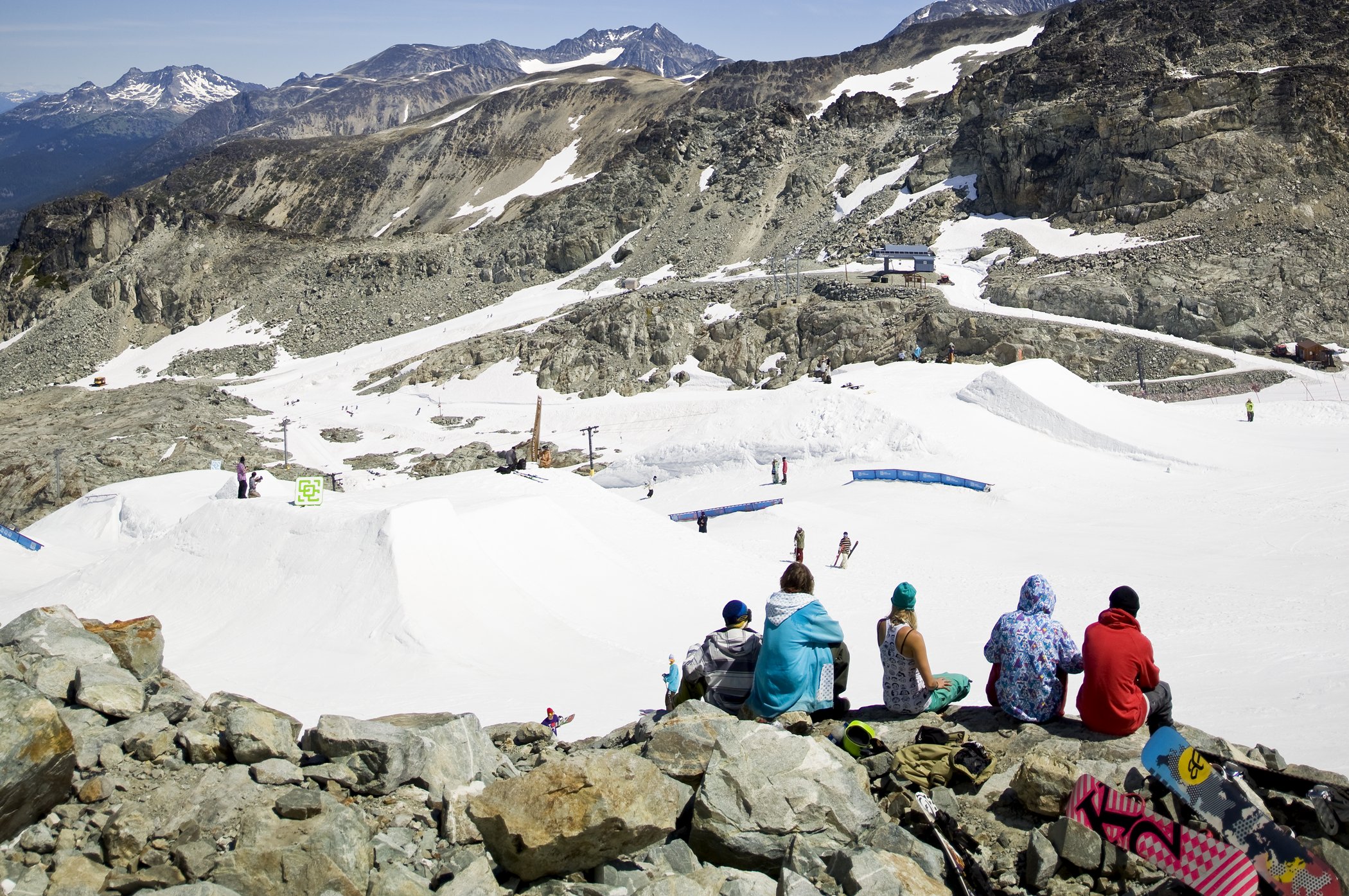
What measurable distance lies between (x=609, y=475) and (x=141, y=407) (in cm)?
3775

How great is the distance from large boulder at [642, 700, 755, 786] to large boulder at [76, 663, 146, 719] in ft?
13.4

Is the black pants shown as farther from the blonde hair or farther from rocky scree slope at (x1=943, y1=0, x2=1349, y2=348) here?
rocky scree slope at (x1=943, y1=0, x2=1349, y2=348)

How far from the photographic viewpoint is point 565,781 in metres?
5.84

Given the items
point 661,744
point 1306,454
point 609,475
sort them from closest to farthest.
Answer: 1. point 661,744
2. point 1306,454
3. point 609,475

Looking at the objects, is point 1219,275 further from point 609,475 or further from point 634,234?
point 634,234

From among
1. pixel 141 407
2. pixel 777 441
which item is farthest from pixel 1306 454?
pixel 141 407

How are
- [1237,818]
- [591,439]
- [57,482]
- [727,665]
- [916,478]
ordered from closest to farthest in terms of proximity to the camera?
[1237,818] → [727,665] → [916,478] → [57,482] → [591,439]

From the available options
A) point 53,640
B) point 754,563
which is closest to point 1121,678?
point 53,640

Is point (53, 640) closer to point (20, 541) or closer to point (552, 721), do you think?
point (552, 721)

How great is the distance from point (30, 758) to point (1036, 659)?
711cm

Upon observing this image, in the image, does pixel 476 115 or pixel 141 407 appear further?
pixel 476 115

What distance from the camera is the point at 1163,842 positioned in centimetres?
558

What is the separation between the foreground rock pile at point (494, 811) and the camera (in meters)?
5.72

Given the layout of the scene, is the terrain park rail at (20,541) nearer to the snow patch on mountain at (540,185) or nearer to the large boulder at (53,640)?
the large boulder at (53,640)
